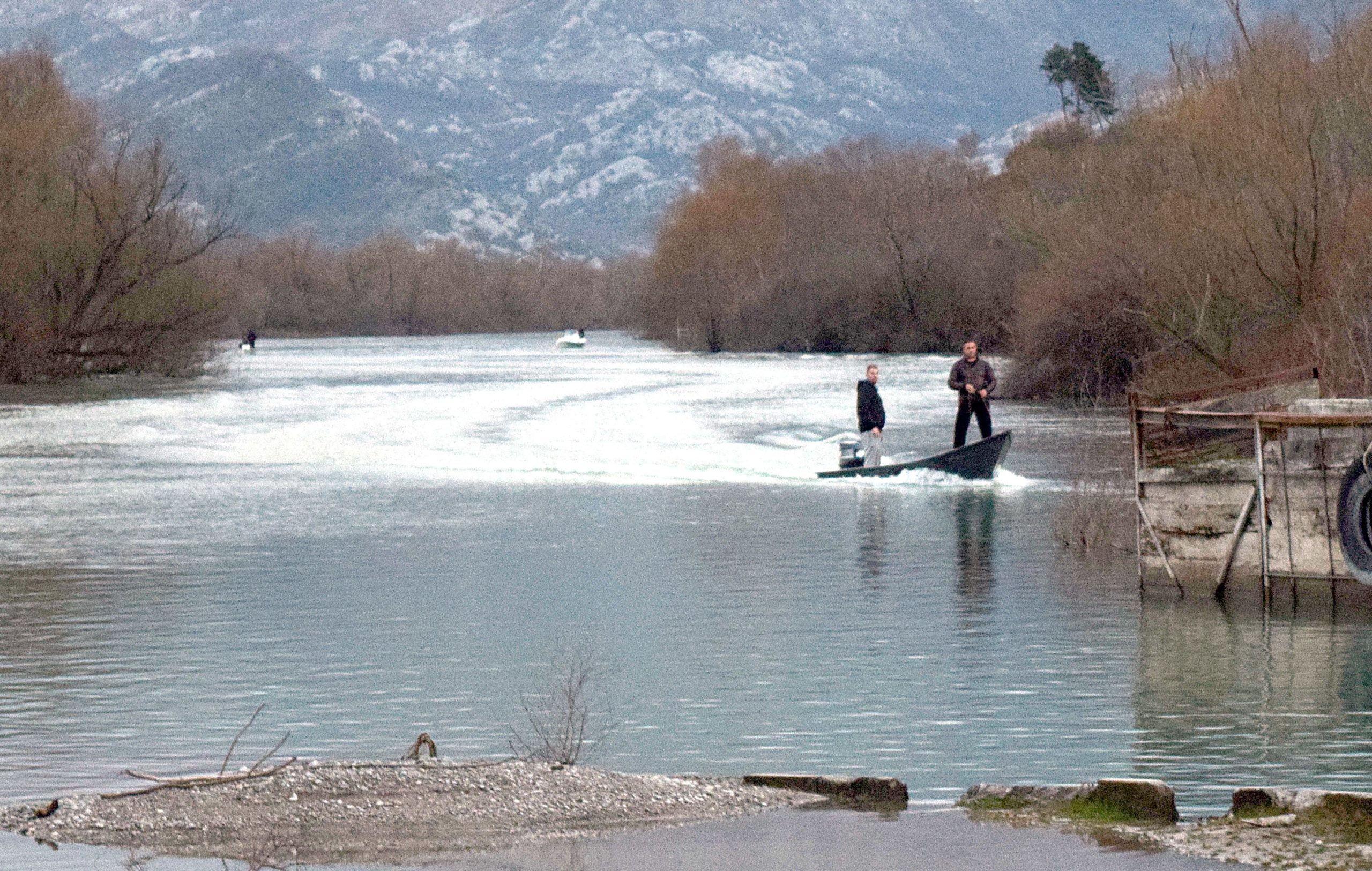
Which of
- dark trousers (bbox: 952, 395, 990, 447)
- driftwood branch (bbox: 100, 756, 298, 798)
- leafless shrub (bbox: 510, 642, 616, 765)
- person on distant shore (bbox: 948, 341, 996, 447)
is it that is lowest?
leafless shrub (bbox: 510, 642, 616, 765)

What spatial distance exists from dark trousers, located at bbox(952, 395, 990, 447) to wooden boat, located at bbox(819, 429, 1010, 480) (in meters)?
0.24

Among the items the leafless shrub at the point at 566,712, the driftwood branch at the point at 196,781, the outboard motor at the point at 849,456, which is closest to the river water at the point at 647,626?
the leafless shrub at the point at 566,712

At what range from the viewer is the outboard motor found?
38.3 meters

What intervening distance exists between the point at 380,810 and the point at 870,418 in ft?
82.5

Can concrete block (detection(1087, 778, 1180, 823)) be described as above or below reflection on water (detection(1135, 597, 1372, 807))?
above

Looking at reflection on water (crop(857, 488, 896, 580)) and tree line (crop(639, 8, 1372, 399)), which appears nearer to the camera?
reflection on water (crop(857, 488, 896, 580))

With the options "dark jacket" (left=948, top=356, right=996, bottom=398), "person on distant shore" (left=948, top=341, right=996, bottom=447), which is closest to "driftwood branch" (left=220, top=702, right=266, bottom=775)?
"person on distant shore" (left=948, top=341, right=996, bottom=447)

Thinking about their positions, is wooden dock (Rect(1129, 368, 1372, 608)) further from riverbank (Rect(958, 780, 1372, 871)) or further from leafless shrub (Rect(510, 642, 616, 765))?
riverbank (Rect(958, 780, 1372, 871))

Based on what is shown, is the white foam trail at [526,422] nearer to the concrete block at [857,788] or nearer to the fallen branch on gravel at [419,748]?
the concrete block at [857,788]

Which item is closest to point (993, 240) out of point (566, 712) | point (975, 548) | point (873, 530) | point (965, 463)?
point (965, 463)

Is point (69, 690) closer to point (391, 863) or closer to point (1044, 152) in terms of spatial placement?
point (391, 863)

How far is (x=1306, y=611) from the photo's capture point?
21.3 meters

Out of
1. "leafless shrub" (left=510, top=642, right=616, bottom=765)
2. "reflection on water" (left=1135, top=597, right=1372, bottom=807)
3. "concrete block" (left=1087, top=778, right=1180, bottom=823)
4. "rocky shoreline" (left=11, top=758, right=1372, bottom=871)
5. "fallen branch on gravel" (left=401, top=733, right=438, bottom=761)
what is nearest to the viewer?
"rocky shoreline" (left=11, top=758, right=1372, bottom=871)

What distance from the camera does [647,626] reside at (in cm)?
2089
